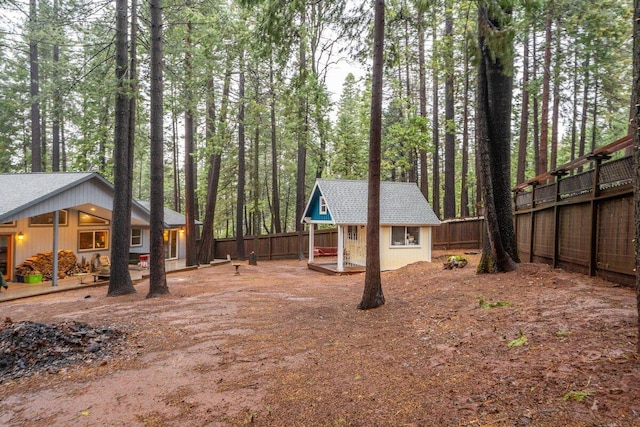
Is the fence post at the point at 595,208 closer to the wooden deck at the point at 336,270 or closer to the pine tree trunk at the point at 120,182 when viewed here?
the wooden deck at the point at 336,270

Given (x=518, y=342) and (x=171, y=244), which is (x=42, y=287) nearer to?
(x=171, y=244)

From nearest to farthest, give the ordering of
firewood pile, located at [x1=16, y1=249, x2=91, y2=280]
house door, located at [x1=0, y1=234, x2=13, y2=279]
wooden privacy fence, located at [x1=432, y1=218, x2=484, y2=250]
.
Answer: house door, located at [x1=0, y1=234, x2=13, y2=279] < firewood pile, located at [x1=16, y1=249, x2=91, y2=280] < wooden privacy fence, located at [x1=432, y1=218, x2=484, y2=250]

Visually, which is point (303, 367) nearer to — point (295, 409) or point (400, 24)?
point (295, 409)

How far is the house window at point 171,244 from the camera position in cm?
2343

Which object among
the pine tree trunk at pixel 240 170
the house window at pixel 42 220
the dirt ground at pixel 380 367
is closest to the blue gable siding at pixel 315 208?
the pine tree trunk at pixel 240 170

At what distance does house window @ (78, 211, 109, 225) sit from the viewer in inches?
693

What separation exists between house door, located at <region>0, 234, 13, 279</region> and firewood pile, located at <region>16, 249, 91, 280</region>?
365 mm

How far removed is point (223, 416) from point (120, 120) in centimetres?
1061

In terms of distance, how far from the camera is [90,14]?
10750mm

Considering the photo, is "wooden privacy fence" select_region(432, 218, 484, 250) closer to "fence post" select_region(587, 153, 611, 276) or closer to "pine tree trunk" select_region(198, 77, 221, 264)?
"fence post" select_region(587, 153, 611, 276)

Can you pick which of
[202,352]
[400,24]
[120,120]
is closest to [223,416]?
[202,352]

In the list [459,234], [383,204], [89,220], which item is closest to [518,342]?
[383,204]

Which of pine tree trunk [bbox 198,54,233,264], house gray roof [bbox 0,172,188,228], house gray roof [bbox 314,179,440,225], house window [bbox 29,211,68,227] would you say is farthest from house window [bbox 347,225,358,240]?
house window [bbox 29,211,68,227]

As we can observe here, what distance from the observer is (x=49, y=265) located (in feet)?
49.9
